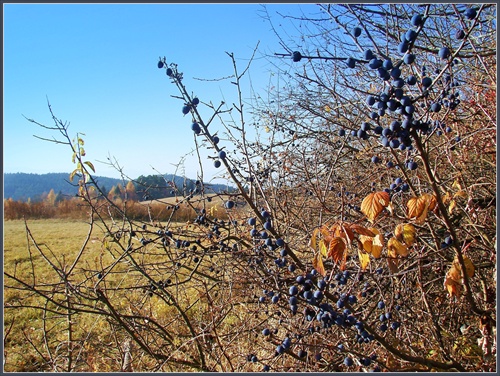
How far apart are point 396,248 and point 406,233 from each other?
0.29 feet

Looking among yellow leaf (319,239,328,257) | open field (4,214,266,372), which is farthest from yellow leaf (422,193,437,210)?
open field (4,214,266,372)

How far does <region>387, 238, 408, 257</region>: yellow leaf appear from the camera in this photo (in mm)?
1756

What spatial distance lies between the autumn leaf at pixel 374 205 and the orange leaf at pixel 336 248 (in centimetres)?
18

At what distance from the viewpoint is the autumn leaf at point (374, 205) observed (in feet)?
5.51

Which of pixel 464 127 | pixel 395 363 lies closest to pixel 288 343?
pixel 395 363

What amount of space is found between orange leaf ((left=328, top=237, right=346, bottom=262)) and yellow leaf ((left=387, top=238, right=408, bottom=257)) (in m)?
0.29

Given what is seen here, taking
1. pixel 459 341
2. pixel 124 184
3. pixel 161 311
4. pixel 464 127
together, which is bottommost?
pixel 161 311

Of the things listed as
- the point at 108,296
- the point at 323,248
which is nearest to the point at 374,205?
the point at 323,248

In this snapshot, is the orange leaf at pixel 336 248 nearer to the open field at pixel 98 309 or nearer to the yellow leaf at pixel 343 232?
the yellow leaf at pixel 343 232

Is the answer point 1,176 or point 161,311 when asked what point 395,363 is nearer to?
point 1,176

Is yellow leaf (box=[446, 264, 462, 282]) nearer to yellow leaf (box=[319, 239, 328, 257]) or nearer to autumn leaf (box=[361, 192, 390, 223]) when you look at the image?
autumn leaf (box=[361, 192, 390, 223])

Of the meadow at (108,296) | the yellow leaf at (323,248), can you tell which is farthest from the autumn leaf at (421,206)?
the meadow at (108,296)

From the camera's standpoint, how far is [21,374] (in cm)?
225

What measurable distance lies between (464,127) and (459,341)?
1756mm
